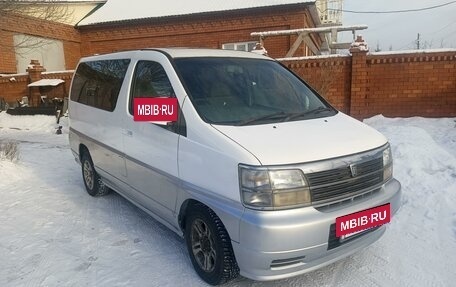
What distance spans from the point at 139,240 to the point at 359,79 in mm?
7297

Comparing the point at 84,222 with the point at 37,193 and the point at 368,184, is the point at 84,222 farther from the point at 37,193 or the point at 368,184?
the point at 368,184

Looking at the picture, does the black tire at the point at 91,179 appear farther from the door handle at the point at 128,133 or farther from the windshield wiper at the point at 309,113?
the windshield wiper at the point at 309,113

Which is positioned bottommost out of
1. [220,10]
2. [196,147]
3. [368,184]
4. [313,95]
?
[368,184]

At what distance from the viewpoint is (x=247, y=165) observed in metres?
2.40

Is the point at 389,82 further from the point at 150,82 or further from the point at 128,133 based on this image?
the point at 128,133

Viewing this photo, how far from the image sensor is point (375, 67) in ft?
29.6

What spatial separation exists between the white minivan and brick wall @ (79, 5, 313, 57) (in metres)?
12.1

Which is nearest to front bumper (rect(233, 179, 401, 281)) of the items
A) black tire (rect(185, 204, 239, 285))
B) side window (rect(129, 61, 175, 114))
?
black tire (rect(185, 204, 239, 285))

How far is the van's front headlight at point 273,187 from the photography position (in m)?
2.38

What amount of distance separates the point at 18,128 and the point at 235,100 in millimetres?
10820

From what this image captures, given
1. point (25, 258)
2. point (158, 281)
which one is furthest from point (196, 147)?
point (25, 258)

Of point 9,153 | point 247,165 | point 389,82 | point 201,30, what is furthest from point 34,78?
point 247,165

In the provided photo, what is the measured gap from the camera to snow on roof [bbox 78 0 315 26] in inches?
622

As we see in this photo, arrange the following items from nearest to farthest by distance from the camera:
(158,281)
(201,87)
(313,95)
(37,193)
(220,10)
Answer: (158,281) < (201,87) < (313,95) < (37,193) < (220,10)
